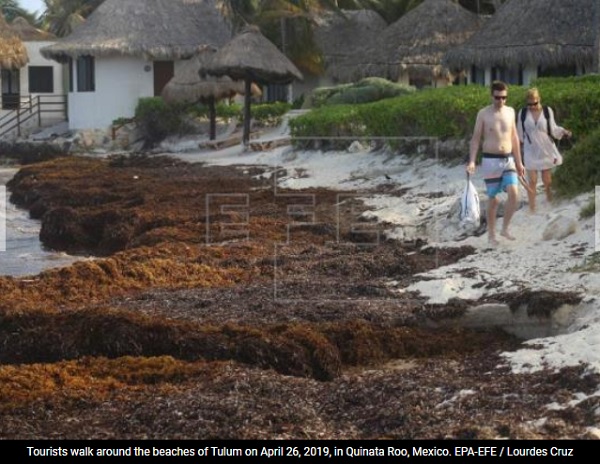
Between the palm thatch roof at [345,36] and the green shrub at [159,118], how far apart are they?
5.23 metres

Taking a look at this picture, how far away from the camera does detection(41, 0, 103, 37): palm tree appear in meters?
47.1

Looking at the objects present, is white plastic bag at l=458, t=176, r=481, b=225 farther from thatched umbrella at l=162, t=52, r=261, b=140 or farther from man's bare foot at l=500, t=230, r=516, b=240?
thatched umbrella at l=162, t=52, r=261, b=140

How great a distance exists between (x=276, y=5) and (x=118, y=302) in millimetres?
24021

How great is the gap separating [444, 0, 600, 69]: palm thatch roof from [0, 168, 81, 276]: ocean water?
12.8 metres

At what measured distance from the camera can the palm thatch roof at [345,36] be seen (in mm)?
36281

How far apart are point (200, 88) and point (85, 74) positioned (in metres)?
7.68

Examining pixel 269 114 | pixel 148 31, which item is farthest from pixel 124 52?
Answer: pixel 269 114

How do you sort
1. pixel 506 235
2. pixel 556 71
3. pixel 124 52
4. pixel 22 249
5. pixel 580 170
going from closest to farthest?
pixel 506 235 → pixel 580 170 → pixel 22 249 → pixel 556 71 → pixel 124 52

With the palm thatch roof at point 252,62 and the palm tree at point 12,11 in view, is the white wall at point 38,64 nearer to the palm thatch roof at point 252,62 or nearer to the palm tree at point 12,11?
the palm thatch roof at point 252,62

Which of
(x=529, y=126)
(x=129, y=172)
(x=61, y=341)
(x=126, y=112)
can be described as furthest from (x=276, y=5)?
(x=61, y=341)

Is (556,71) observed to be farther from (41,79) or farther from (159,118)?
(41,79)

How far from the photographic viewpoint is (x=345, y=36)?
124 ft

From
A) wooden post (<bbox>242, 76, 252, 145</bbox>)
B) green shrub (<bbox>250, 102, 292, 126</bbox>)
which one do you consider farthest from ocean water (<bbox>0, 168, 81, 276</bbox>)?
green shrub (<bbox>250, 102, 292, 126</bbox>)

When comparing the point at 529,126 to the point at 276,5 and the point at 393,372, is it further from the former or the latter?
the point at 276,5
